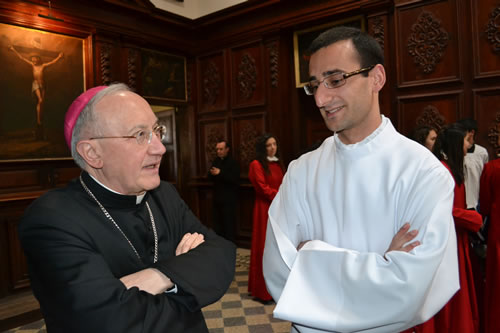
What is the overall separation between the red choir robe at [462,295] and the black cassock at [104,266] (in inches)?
85.4

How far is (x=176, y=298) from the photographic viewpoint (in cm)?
135

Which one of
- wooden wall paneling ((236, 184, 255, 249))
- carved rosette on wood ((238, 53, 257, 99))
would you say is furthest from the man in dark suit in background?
carved rosette on wood ((238, 53, 257, 99))

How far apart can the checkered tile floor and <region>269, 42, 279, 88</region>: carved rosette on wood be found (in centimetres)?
384

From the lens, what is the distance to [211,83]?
7.93m

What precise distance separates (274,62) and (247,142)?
1.61 m

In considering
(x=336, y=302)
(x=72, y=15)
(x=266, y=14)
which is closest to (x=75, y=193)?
(x=336, y=302)

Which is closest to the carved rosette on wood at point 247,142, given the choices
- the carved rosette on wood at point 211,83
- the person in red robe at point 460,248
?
the carved rosette on wood at point 211,83

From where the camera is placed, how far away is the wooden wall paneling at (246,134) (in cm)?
716

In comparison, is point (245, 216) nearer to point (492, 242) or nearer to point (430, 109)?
point (430, 109)

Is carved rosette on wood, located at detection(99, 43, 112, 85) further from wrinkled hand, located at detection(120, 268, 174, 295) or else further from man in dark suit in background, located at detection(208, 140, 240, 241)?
wrinkled hand, located at detection(120, 268, 174, 295)

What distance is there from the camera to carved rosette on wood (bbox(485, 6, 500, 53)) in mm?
4906

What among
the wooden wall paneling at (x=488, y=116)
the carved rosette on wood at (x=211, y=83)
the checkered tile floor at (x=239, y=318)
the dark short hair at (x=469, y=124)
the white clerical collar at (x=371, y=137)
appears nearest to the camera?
the white clerical collar at (x=371, y=137)

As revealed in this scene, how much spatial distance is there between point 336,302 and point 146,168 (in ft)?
3.04

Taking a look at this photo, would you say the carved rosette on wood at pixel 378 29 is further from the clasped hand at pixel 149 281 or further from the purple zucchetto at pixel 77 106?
the clasped hand at pixel 149 281
